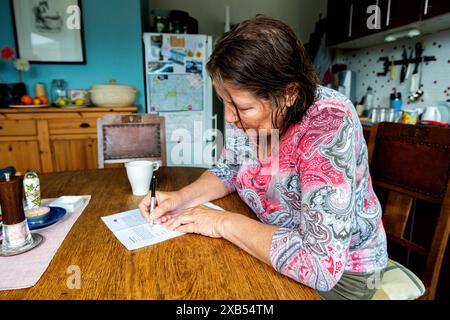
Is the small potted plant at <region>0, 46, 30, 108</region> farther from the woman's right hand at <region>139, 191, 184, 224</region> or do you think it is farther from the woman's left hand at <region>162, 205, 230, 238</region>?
the woman's left hand at <region>162, 205, 230, 238</region>

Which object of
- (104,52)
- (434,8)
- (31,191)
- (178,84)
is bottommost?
(31,191)

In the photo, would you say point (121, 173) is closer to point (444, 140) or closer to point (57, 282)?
point (57, 282)

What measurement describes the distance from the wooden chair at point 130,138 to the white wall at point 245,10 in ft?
8.94

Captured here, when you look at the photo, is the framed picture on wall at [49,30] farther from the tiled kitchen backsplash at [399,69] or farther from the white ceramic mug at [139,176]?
the tiled kitchen backsplash at [399,69]

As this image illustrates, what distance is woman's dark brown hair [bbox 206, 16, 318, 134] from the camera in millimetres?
669

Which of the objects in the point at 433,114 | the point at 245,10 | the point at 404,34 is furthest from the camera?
the point at 245,10

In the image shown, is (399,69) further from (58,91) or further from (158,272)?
(58,91)

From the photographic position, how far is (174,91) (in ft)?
10.6

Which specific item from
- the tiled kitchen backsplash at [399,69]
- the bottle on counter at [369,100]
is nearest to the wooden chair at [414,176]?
the tiled kitchen backsplash at [399,69]

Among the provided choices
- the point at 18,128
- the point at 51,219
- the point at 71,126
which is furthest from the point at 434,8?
the point at 18,128

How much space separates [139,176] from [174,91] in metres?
2.29

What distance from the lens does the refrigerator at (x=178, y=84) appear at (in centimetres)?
309

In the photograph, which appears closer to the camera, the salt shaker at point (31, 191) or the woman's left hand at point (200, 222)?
the woman's left hand at point (200, 222)
